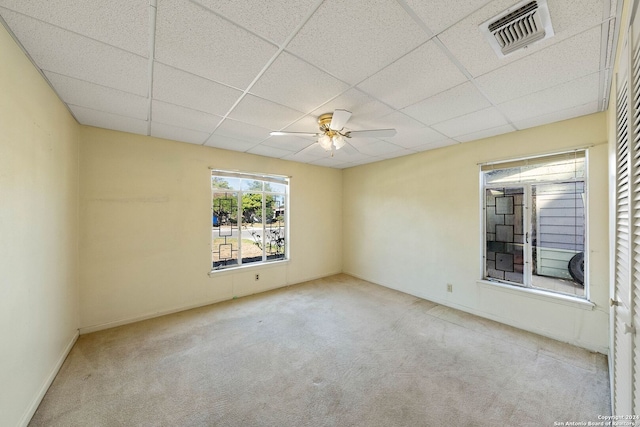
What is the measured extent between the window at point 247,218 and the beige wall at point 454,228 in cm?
169

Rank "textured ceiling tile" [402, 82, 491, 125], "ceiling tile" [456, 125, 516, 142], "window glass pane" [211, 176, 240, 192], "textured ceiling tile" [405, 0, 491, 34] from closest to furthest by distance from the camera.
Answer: "textured ceiling tile" [405, 0, 491, 34], "textured ceiling tile" [402, 82, 491, 125], "ceiling tile" [456, 125, 516, 142], "window glass pane" [211, 176, 240, 192]

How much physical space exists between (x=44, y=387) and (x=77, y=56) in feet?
8.52

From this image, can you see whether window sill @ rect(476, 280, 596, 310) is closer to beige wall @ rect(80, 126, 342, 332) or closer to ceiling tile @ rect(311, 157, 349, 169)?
ceiling tile @ rect(311, 157, 349, 169)

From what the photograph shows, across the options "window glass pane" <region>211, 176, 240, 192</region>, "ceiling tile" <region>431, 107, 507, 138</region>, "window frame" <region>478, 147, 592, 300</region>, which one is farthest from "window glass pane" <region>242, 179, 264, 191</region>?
"window frame" <region>478, 147, 592, 300</region>

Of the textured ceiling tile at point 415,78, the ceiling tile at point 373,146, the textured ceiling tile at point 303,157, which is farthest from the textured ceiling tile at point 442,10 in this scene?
the textured ceiling tile at point 303,157

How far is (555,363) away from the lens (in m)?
2.37

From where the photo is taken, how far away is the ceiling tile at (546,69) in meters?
1.53

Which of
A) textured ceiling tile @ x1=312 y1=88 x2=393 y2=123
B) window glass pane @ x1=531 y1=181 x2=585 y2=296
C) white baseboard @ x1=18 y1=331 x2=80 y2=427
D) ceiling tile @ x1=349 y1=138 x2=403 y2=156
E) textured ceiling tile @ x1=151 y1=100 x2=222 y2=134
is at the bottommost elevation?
white baseboard @ x1=18 y1=331 x2=80 y2=427

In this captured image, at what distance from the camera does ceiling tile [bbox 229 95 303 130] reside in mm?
2316

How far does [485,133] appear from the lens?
10.4 ft

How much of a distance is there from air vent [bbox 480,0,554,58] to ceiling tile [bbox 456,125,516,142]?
1.76m

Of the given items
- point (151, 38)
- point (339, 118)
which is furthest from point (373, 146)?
point (151, 38)

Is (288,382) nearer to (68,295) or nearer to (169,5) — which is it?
(68,295)

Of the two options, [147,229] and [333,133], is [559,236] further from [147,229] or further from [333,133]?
[147,229]
